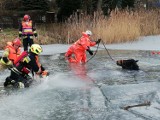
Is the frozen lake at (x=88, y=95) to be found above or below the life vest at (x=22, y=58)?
below

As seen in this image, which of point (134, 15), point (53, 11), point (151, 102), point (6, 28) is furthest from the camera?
point (53, 11)

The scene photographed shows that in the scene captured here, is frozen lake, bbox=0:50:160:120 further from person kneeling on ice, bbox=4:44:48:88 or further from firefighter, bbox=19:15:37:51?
firefighter, bbox=19:15:37:51

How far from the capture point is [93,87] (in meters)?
8.54

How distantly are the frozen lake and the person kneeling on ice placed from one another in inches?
11.7

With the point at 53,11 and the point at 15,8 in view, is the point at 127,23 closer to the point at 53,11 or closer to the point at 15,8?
the point at 53,11

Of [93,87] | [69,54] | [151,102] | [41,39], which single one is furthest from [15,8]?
[151,102]

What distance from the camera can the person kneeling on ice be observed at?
8.77 metres

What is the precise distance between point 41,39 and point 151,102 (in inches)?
450

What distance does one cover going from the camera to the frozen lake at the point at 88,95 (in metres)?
6.54

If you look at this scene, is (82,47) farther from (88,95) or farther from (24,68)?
(88,95)

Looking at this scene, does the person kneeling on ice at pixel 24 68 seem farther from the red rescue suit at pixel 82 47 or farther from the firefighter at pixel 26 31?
the firefighter at pixel 26 31

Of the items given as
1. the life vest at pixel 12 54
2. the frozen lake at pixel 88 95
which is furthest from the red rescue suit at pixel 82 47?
the life vest at pixel 12 54

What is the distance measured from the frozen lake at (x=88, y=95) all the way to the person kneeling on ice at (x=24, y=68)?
297 millimetres

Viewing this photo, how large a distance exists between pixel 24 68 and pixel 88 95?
2.14 m
